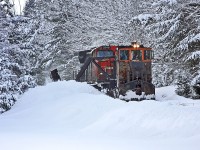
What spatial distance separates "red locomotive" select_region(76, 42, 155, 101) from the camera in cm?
1597

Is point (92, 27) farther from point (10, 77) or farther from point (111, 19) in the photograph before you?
point (10, 77)

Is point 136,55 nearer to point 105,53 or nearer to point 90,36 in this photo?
point 105,53

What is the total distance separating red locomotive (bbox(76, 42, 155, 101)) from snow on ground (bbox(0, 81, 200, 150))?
2864 millimetres

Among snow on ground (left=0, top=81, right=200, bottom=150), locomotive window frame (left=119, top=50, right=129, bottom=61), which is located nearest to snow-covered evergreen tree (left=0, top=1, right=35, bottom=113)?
snow on ground (left=0, top=81, right=200, bottom=150)

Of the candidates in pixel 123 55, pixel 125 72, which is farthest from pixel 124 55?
pixel 125 72

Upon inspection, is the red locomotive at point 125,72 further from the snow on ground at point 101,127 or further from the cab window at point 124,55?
the snow on ground at point 101,127

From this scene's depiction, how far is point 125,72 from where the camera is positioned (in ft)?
55.8

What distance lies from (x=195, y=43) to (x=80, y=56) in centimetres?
753

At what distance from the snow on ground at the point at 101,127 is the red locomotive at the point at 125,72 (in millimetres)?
2864

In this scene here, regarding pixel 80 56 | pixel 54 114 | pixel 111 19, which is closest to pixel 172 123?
pixel 54 114

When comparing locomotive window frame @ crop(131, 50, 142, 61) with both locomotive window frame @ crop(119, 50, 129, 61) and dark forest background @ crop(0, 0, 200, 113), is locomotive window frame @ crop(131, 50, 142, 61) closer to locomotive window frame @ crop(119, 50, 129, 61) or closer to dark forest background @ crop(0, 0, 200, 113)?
locomotive window frame @ crop(119, 50, 129, 61)

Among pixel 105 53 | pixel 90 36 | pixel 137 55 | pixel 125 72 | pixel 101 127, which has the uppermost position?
pixel 90 36

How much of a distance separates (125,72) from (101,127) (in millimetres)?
7763

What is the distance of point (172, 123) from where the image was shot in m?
8.98
